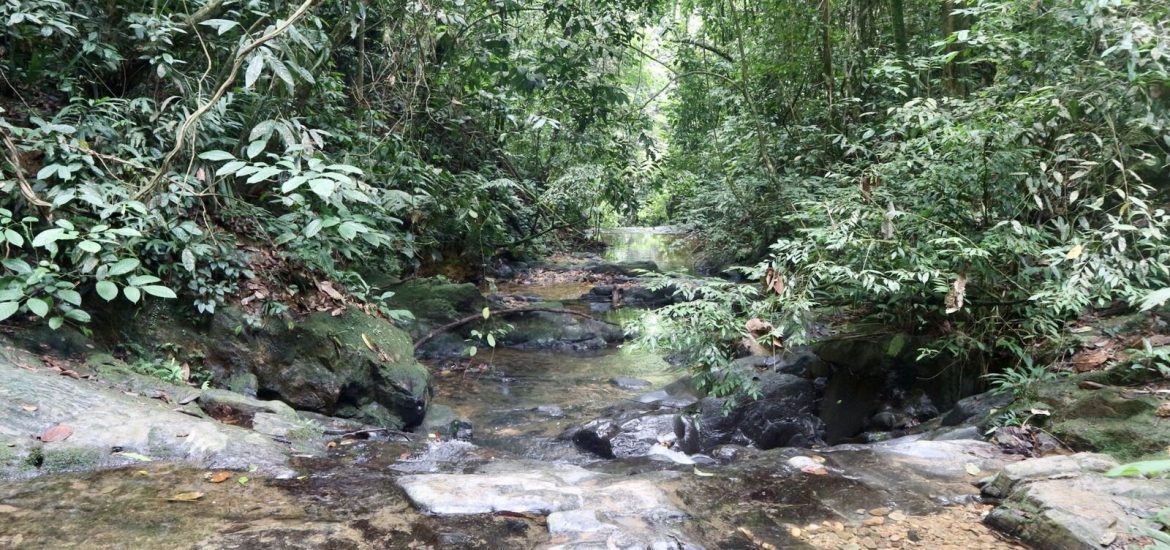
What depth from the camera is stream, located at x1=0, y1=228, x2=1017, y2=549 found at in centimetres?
231

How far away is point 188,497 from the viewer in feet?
8.38

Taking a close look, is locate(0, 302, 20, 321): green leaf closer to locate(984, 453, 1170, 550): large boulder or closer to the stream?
the stream

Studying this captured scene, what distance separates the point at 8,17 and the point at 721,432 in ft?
18.2

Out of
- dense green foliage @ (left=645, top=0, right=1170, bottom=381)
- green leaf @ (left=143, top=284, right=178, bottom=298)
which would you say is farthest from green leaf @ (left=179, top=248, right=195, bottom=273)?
dense green foliage @ (left=645, top=0, right=1170, bottom=381)

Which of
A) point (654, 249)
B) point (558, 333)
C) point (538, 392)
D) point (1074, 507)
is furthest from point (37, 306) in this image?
point (654, 249)

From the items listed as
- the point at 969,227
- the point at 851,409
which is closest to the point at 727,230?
the point at 851,409

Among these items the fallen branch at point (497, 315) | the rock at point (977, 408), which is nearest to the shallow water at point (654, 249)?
the fallen branch at point (497, 315)

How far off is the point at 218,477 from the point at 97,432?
0.64m

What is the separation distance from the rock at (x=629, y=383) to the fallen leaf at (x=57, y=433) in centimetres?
483

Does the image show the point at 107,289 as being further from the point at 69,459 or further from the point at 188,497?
the point at 188,497

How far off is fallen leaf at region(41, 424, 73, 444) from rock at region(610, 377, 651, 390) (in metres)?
4.83

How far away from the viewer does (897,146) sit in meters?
5.12

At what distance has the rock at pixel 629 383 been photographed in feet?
22.7

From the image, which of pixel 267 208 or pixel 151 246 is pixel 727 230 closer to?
pixel 267 208
